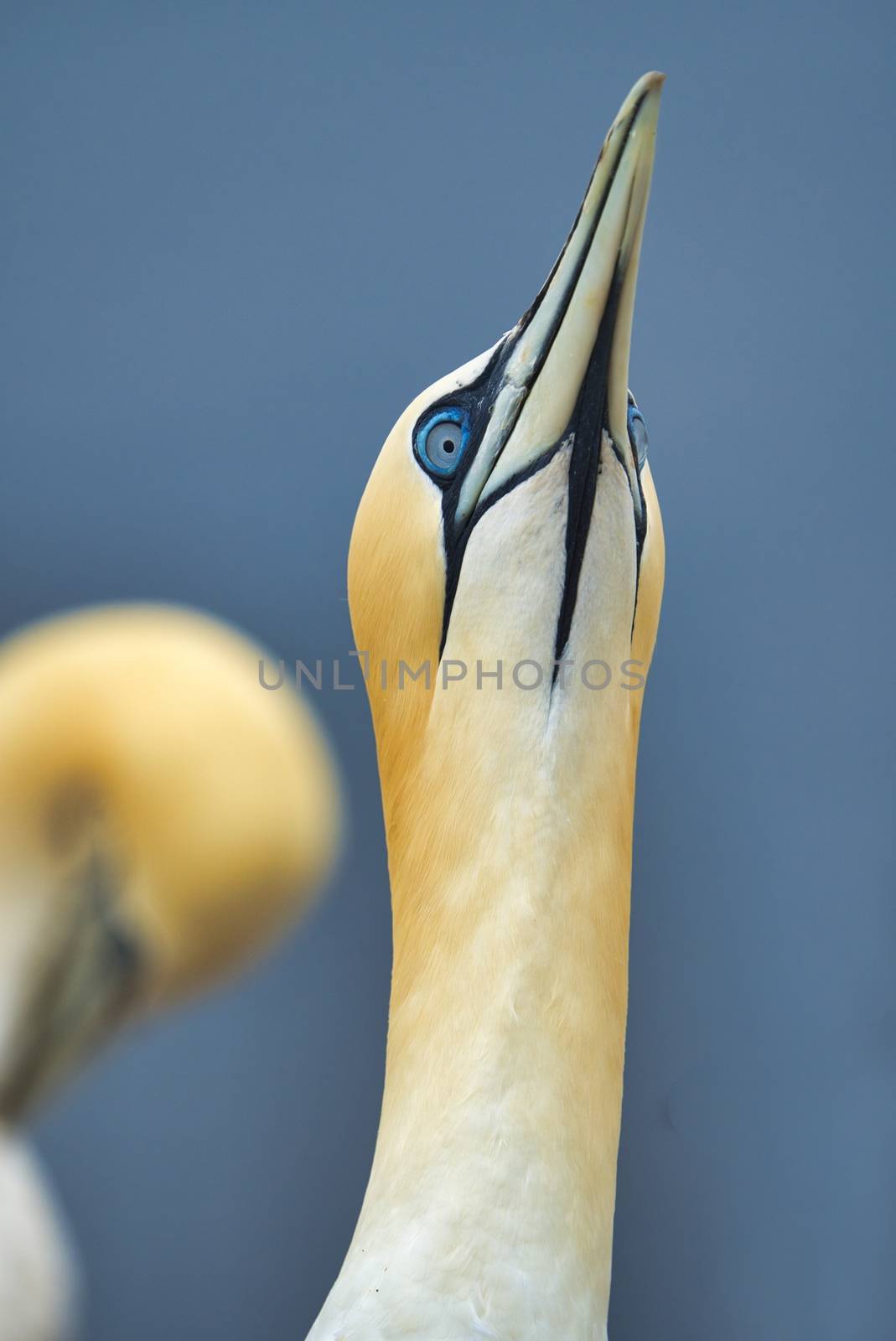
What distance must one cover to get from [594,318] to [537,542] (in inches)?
7.8

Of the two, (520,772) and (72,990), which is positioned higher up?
(520,772)

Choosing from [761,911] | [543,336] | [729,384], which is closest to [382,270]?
[729,384]

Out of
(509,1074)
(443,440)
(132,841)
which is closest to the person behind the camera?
(132,841)

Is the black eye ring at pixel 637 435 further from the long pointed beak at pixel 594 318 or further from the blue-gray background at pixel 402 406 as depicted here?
the blue-gray background at pixel 402 406

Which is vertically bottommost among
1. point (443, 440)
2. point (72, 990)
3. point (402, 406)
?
point (72, 990)

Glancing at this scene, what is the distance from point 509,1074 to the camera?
3.76ft

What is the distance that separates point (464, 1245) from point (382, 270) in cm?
114

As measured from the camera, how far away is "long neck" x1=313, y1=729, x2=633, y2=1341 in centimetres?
110

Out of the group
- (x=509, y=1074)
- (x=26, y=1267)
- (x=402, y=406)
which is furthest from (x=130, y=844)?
(x=402, y=406)

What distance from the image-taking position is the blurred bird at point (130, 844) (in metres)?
0.49

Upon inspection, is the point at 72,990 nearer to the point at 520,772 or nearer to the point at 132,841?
the point at 132,841

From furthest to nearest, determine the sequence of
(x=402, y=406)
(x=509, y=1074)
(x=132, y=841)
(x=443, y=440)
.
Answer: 1. (x=402, y=406)
2. (x=443, y=440)
3. (x=509, y=1074)
4. (x=132, y=841)

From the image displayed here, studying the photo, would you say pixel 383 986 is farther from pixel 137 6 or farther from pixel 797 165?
pixel 137 6

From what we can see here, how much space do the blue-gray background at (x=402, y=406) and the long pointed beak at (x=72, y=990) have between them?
3.68ft
